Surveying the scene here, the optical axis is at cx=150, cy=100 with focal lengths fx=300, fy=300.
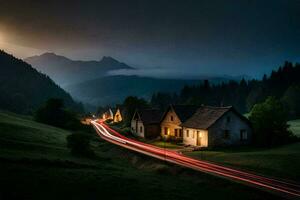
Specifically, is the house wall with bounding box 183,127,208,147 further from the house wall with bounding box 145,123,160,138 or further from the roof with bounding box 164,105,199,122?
the house wall with bounding box 145,123,160,138

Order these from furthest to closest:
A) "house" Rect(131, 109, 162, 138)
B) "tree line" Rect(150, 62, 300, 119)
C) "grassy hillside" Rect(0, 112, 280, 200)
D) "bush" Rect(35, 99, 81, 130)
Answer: "tree line" Rect(150, 62, 300, 119), "bush" Rect(35, 99, 81, 130), "house" Rect(131, 109, 162, 138), "grassy hillside" Rect(0, 112, 280, 200)

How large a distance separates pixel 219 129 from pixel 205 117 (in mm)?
4631

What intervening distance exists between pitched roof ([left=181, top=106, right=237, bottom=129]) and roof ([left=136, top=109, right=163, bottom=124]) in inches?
571

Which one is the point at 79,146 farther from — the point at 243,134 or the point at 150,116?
the point at 150,116

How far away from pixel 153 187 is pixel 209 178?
836 centimetres

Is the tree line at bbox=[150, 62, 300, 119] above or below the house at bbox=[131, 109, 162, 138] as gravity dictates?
above

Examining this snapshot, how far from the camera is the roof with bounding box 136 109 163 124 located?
77844 millimetres

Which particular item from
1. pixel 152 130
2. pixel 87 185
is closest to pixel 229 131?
pixel 152 130

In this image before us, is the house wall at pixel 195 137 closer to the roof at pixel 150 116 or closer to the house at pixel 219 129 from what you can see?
the house at pixel 219 129

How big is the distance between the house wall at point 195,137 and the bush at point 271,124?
34.1 feet

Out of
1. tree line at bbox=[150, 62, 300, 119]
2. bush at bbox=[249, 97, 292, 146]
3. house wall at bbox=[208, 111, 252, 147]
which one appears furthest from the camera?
tree line at bbox=[150, 62, 300, 119]

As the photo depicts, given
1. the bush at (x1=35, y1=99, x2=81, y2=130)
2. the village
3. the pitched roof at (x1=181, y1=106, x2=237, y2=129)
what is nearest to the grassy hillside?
the village

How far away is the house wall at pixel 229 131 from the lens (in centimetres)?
5600

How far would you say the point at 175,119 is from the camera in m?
69.6
